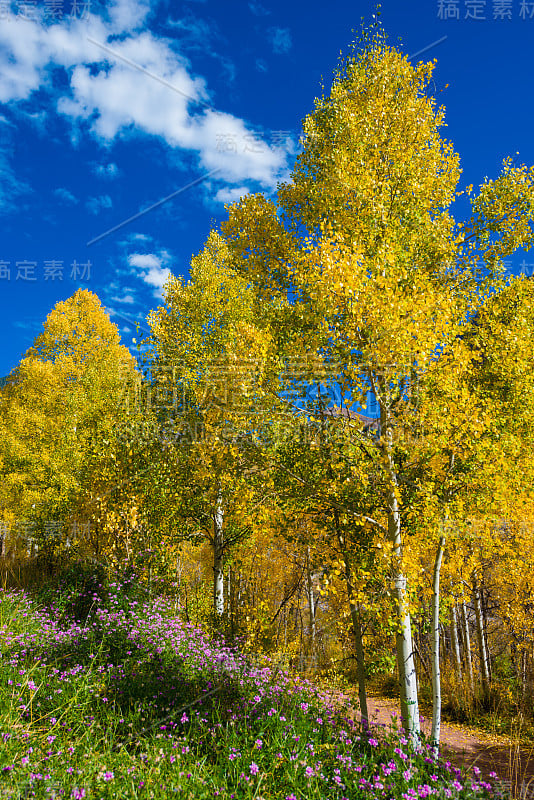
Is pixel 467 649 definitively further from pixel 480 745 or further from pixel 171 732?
pixel 171 732

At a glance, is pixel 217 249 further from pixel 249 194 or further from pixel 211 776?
pixel 211 776

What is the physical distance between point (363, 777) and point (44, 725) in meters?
2.91

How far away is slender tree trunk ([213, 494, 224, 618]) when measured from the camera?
9.37 metres

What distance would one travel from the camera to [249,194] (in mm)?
8648

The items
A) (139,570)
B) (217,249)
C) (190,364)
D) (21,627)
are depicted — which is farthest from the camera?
(217,249)

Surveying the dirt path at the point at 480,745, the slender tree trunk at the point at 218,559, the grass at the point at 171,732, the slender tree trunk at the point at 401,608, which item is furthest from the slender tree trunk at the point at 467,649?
the grass at the point at 171,732

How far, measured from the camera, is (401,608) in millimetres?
5297

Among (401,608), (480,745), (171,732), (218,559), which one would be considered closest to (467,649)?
(480,745)

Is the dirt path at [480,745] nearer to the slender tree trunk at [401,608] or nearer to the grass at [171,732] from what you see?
the slender tree trunk at [401,608]

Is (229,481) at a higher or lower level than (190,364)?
lower

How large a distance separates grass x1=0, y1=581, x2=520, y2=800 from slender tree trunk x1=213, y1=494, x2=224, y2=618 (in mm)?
2607

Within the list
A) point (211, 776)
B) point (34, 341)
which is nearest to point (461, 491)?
point (211, 776)

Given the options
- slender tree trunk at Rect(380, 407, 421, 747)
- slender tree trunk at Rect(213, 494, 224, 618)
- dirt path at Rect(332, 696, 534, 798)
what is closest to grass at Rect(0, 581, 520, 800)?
slender tree trunk at Rect(380, 407, 421, 747)

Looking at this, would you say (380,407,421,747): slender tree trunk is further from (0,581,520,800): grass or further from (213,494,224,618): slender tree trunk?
(213,494,224,618): slender tree trunk
